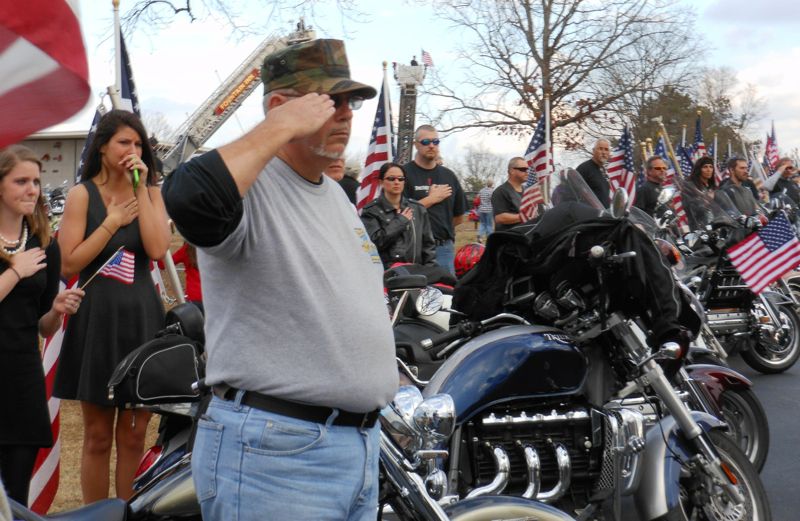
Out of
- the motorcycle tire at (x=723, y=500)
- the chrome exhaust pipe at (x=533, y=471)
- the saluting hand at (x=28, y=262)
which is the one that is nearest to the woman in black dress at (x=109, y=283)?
the saluting hand at (x=28, y=262)

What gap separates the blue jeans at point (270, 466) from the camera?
7.50ft

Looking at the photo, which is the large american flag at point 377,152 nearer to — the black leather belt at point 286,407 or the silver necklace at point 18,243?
the silver necklace at point 18,243

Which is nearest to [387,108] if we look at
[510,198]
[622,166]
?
[510,198]

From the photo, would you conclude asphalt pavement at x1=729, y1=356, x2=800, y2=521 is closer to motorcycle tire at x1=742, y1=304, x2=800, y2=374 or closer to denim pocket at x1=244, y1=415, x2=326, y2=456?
motorcycle tire at x1=742, y1=304, x2=800, y2=374

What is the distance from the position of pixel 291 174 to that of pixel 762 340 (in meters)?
7.75

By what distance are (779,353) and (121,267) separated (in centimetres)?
677

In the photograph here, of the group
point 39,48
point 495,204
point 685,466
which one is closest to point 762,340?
point 495,204

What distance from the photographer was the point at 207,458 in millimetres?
2350

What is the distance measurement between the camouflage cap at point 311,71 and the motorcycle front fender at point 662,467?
235cm

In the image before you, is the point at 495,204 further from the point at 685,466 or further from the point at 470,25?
the point at 470,25

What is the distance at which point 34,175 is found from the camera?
4.05 meters

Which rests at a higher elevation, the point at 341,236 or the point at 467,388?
Result: the point at 341,236

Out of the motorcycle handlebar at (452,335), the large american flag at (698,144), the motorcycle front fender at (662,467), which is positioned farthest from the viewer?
the large american flag at (698,144)

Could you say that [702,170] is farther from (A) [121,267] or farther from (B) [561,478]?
(A) [121,267]
